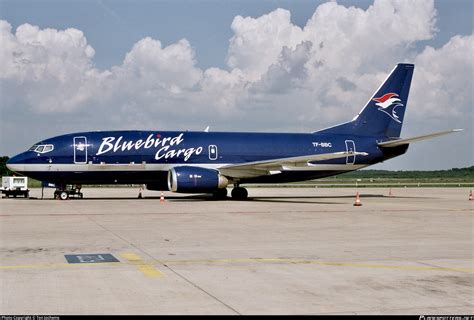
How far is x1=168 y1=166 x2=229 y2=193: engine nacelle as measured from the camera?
3188cm

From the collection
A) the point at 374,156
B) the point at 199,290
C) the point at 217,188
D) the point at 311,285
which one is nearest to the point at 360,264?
the point at 311,285

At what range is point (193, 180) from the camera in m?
32.1

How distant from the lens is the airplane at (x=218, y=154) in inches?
1282

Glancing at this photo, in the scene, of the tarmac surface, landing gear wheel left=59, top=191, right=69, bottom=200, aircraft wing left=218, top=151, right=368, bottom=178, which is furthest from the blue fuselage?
the tarmac surface

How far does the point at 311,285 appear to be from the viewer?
30.8 ft

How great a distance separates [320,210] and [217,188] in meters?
8.44

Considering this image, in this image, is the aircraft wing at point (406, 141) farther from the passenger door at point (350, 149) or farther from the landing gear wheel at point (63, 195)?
the landing gear wheel at point (63, 195)

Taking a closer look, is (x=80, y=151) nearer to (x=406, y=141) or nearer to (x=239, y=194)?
(x=239, y=194)

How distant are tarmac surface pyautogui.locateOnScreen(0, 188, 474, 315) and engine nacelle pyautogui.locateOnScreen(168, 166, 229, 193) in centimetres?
1095

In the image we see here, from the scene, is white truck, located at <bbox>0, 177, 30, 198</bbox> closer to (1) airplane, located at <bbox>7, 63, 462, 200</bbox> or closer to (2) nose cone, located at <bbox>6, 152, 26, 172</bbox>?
(1) airplane, located at <bbox>7, 63, 462, 200</bbox>

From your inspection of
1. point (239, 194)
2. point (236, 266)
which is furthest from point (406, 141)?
point (236, 266)

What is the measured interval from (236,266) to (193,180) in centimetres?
2095

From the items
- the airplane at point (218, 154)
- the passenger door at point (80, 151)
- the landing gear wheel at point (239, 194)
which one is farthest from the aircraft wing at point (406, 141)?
the passenger door at point (80, 151)

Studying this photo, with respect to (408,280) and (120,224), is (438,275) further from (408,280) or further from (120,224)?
(120,224)
